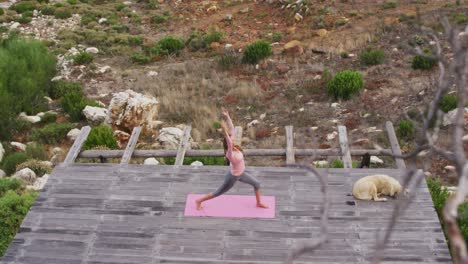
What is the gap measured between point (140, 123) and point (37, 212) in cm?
899

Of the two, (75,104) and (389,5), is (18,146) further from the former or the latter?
(389,5)

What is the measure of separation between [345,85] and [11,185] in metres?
10.0

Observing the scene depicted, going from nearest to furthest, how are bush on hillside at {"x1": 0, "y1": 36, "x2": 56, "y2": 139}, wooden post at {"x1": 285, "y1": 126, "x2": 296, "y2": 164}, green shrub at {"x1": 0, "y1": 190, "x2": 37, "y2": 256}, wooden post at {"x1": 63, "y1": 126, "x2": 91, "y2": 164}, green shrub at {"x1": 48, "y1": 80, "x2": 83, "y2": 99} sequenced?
wooden post at {"x1": 285, "y1": 126, "x2": 296, "y2": 164}, wooden post at {"x1": 63, "y1": 126, "x2": 91, "y2": 164}, green shrub at {"x1": 0, "y1": 190, "x2": 37, "y2": 256}, bush on hillside at {"x1": 0, "y1": 36, "x2": 56, "y2": 139}, green shrub at {"x1": 48, "y1": 80, "x2": 83, "y2": 99}

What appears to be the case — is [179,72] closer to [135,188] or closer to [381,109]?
[381,109]

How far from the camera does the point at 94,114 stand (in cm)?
1825

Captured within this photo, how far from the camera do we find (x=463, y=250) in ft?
9.04

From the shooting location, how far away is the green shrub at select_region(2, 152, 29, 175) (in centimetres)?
1544

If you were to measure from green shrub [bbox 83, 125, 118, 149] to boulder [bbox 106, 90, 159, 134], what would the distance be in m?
1.34

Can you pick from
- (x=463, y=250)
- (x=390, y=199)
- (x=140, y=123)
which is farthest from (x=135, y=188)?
(x=140, y=123)

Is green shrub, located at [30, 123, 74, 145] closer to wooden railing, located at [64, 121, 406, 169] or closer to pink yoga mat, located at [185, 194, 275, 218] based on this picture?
wooden railing, located at [64, 121, 406, 169]

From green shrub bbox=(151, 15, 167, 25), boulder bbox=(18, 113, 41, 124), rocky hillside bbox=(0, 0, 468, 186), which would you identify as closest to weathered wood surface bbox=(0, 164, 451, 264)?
rocky hillside bbox=(0, 0, 468, 186)

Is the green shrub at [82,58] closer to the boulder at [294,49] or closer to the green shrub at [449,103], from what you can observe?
the boulder at [294,49]

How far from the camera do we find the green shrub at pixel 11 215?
1152 cm

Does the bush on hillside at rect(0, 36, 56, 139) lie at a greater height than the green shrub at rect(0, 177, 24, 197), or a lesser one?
lesser
